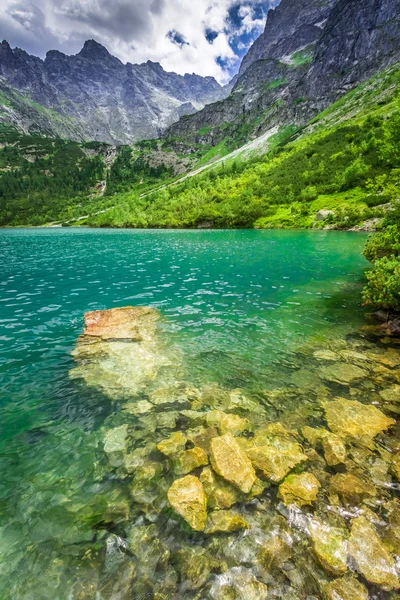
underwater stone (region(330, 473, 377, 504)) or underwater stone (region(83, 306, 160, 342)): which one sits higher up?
underwater stone (region(330, 473, 377, 504))

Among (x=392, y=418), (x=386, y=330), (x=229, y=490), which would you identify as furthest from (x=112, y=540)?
(x=386, y=330)

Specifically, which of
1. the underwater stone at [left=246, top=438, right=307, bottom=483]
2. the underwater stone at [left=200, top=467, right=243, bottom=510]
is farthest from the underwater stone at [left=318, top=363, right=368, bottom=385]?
the underwater stone at [left=200, top=467, right=243, bottom=510]

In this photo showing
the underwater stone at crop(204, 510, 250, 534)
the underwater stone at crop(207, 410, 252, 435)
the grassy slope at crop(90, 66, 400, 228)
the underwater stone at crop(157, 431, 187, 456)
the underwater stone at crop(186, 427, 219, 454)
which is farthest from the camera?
the grassy slope at crop(90, 66, 400, 228)

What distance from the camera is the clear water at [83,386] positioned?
4.96 meters

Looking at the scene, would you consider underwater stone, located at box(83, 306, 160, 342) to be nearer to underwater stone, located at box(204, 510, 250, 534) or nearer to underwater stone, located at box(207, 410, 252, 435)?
underwater stone, located at box(207, 410, 252, 435)

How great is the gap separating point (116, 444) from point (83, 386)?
3.41m

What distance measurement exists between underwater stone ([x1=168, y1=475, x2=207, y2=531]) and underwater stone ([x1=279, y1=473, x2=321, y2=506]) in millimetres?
1749

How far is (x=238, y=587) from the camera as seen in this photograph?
457 centimetres

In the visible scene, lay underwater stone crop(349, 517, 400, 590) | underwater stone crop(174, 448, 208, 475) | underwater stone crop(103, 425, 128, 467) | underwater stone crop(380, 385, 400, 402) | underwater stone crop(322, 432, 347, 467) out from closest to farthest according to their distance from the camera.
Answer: underwater stone crop(349, 517, 400, 590), underwater stone crop(174, 448, 208, 475), underwater stone crop(322, 432, 347, 467), underwater stone crop(103, 425, 128, 467), underwater stone crop(380, 385, 400, 402)

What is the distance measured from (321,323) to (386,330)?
322 centimetres

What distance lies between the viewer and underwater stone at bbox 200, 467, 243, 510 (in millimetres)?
5983

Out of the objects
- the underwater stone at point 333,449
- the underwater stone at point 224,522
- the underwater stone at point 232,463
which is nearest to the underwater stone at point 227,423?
the underwater stone at point 232,463

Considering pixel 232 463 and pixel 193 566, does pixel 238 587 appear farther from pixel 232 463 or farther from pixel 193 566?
pixel 232 463

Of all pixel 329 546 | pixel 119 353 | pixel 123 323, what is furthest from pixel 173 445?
pixel 123 323
